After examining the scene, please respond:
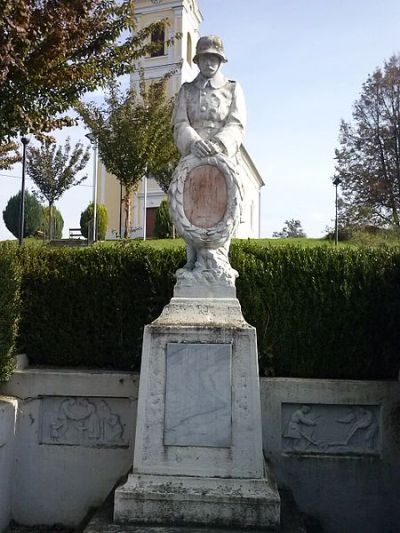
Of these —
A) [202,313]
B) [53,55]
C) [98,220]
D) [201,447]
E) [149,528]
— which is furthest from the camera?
[98,220]

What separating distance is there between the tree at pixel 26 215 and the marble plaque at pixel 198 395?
29958 millimetres

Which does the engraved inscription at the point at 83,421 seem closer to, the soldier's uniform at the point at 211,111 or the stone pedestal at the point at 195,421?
the stone pedestal at the point at 195,421

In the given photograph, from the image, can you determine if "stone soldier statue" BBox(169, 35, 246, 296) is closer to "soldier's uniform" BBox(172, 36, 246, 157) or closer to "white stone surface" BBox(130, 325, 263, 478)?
"soldier's uniform" BBox(172, 36, 246, 157)

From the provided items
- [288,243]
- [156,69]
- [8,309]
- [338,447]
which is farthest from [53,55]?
[156,69]

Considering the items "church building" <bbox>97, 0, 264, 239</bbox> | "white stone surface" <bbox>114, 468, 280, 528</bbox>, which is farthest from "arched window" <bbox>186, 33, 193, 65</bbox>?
"white stone surface" <bbox>114, 468, 280, 528</bbox>

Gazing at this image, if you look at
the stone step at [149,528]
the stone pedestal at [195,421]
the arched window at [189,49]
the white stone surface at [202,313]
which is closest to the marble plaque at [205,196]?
the white stone surface at [202,313]

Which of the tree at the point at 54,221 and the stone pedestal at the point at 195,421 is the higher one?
the tree at the point at 54,221

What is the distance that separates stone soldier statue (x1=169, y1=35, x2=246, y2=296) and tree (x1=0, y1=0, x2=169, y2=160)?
94.5 inches

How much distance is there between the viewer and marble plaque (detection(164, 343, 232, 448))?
420 centimetres

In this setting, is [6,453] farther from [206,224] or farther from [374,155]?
[374,155]

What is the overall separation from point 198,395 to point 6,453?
2489 mm

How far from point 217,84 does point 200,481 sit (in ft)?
11.2

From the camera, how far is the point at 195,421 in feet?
13.8

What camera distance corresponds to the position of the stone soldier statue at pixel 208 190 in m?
4.69
